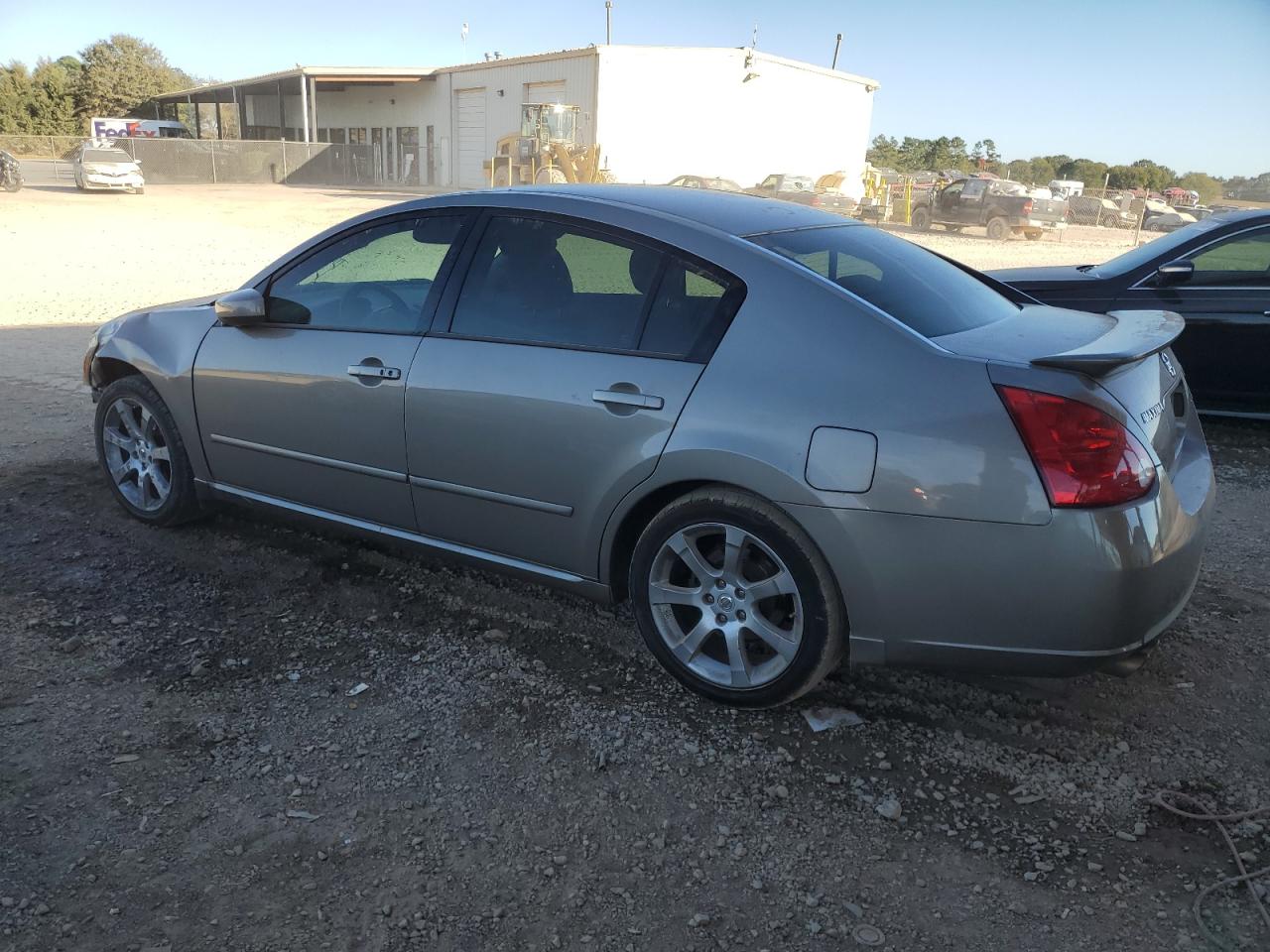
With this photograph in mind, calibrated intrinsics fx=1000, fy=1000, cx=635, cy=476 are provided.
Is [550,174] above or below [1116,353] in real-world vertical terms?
above

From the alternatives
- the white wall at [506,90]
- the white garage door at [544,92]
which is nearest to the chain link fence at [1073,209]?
the white wall at [506,90]

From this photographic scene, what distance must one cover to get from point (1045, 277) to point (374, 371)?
5.26 m

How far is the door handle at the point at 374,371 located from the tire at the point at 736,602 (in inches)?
45.5

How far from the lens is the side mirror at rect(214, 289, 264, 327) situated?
4.16 metres

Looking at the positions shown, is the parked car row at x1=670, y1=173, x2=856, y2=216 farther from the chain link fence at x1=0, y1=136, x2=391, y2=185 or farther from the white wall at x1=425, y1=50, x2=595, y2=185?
the chain link fence at x1=0, y1=136, x2=391, y2=185

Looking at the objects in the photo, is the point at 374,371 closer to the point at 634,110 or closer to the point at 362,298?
the point at 362,298

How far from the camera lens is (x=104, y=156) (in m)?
34.2

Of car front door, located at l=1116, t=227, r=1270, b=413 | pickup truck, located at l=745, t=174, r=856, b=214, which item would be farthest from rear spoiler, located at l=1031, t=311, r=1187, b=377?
pickup truck, located at l=745, t=174, r=856, b=214

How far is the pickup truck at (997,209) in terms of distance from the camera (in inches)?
1154

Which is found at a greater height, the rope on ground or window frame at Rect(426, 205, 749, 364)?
window frame at Rect(426, 205, 749, 364)

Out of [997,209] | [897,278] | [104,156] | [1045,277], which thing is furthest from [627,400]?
[104,156]

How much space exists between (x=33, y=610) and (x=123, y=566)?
48 cm

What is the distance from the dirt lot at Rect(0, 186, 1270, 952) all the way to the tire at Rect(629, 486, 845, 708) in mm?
154

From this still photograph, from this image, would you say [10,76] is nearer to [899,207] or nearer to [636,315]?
[899,207]
